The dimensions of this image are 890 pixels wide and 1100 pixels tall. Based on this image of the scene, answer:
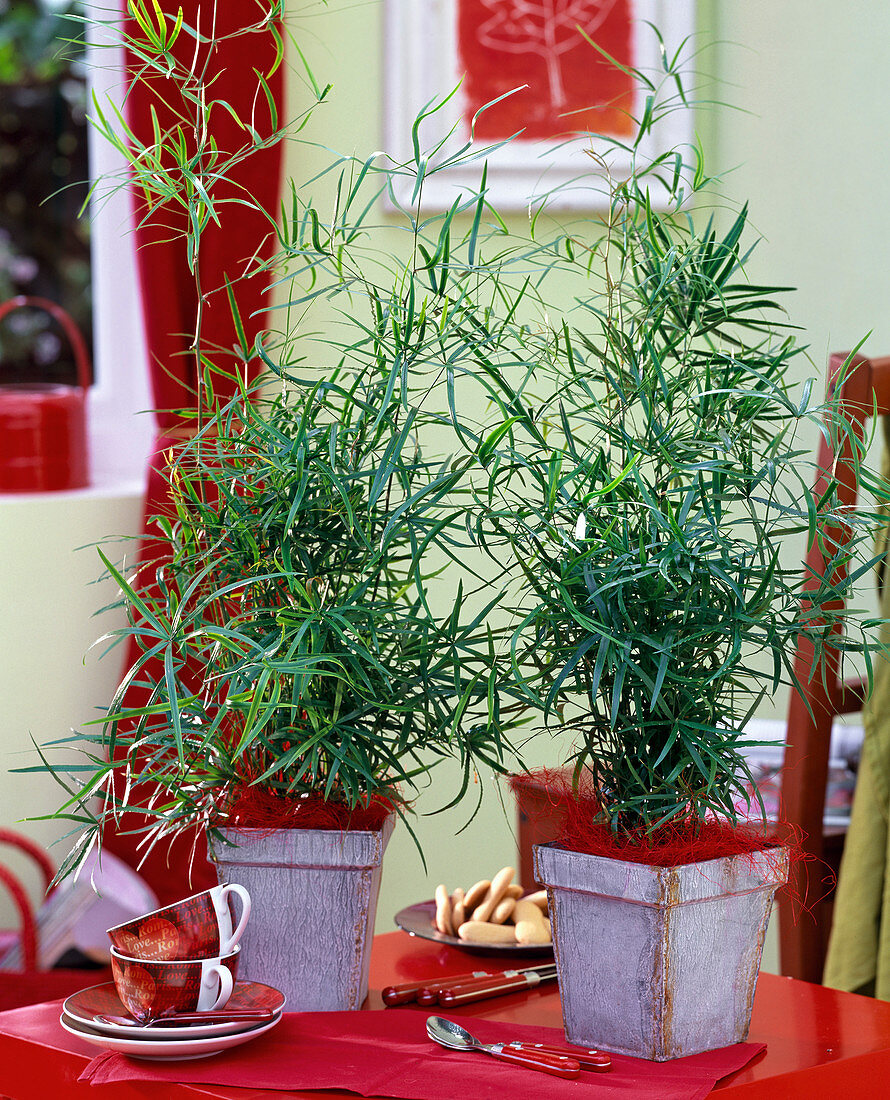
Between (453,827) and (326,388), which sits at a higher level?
(326,388)

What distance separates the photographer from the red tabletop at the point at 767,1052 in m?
0.87

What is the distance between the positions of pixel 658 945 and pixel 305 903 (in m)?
0.26

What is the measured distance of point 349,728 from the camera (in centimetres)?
94

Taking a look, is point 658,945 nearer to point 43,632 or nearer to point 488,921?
point 488,921

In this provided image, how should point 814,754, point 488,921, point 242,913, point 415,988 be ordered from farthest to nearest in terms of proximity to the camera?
point 814,754 → point 488,921 → point 415,988 → point 242,913

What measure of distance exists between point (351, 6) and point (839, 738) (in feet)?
4.64

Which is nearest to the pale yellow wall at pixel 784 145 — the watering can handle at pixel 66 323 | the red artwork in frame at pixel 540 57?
the red artwork in frame at pixel 540 57

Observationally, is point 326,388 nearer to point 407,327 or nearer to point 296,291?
point 407,327

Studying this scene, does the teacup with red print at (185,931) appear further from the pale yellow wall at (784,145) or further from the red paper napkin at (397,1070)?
the pale yellow wall at (784,145)

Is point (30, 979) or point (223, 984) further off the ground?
point (223, 984)

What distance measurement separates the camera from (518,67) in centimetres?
230

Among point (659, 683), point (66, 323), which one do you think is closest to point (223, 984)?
point (659, 683)

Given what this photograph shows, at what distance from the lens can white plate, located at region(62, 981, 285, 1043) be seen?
873 millimetres

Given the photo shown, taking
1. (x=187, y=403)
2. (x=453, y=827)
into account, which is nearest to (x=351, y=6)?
(x=187, y=403)
